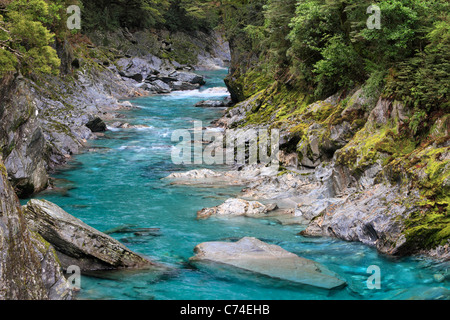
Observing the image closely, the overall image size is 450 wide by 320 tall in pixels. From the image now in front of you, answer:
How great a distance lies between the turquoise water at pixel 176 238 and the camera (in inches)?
291

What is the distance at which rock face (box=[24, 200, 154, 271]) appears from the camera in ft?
26.0

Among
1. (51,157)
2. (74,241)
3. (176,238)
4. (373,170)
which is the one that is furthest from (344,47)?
(51,157)

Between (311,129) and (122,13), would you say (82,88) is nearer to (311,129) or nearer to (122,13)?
(311,129)

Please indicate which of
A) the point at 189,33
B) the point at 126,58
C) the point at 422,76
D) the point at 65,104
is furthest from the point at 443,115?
the point at 189,33

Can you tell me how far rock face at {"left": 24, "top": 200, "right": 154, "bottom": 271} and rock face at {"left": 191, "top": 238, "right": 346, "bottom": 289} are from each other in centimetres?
159

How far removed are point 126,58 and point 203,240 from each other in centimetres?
3856

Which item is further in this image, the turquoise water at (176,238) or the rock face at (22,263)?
the turquoise water at (176,238)

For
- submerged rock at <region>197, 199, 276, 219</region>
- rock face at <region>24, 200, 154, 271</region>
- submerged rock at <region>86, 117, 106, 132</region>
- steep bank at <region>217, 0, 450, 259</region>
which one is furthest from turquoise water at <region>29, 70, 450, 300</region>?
submerged rock at <region>86, 117, 106, 132</region>
